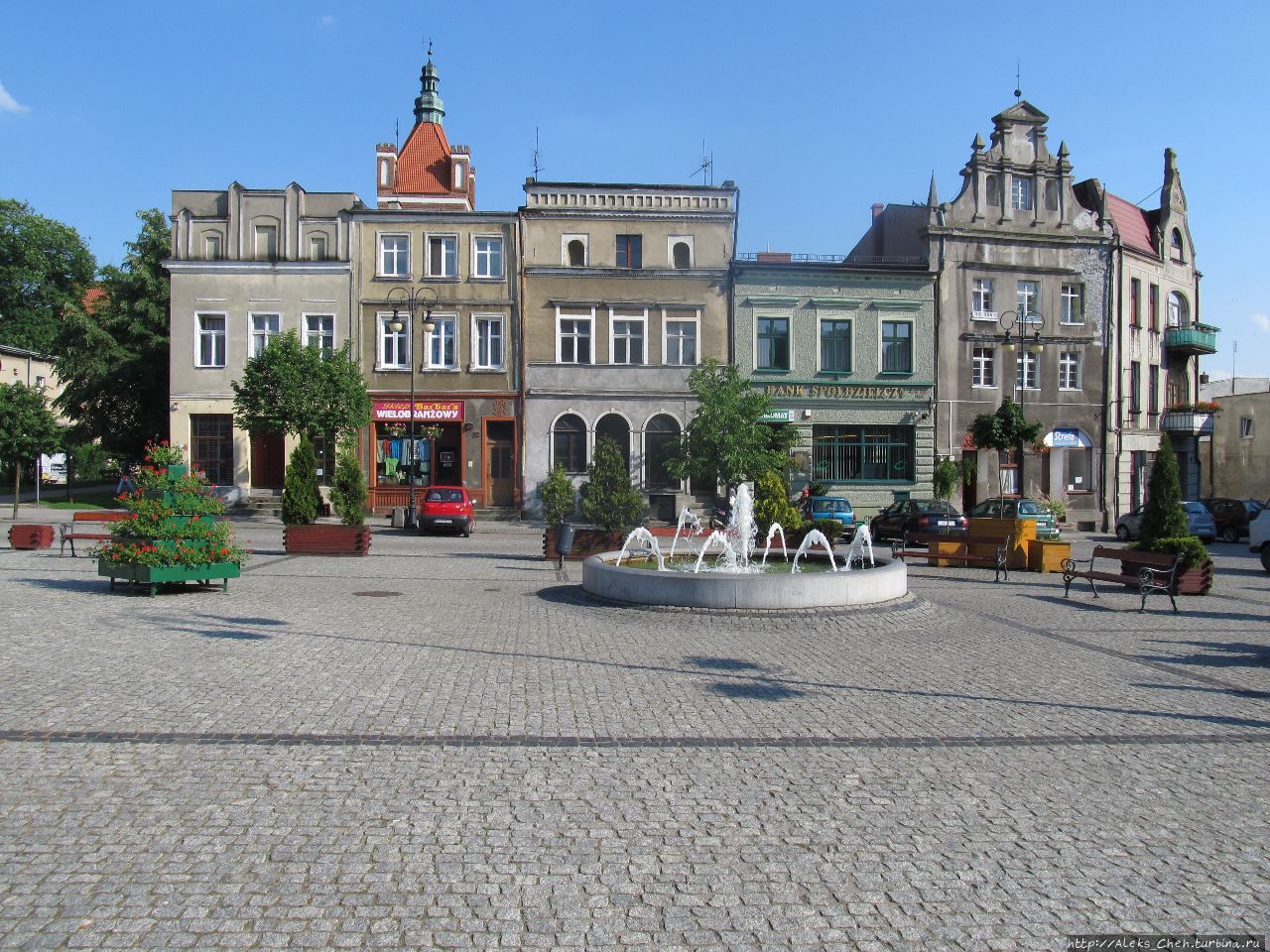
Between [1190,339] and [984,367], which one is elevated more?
[1190,339]

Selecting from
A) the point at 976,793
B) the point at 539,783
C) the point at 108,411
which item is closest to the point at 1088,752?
the point at 976,793

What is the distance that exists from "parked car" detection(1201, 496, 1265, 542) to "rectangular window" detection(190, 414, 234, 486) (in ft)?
123

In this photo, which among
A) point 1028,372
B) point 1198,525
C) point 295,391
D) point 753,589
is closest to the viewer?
point 753,589

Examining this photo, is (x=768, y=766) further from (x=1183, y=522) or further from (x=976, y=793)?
(x=1183, y=522)

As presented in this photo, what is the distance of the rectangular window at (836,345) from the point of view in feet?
124

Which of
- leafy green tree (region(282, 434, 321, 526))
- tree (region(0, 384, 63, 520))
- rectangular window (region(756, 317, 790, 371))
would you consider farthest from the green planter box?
rectangular window (region(756, 317, 790, 371))

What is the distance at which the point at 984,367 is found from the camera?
38.7 m

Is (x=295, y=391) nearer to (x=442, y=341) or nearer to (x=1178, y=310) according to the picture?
(x=442, y=341)

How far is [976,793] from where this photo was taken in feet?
18.6

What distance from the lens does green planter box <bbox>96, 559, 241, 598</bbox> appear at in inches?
530

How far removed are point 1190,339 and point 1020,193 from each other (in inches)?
440

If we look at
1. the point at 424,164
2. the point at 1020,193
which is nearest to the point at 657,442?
the point at 1020,193

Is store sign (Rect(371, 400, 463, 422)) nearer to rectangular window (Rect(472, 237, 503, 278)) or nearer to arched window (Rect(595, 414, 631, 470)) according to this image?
rectangular window (Rect(472, 237, 503, 278))

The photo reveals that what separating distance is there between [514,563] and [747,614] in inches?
357
